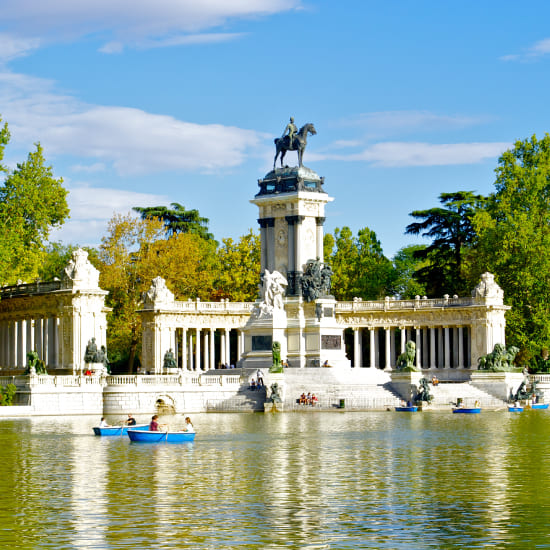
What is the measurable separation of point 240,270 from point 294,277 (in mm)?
26314

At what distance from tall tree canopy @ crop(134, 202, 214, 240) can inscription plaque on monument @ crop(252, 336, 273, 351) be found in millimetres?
40462

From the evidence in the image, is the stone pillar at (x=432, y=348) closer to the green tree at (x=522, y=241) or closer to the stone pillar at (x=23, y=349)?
the green tree at (x=522, y=241)

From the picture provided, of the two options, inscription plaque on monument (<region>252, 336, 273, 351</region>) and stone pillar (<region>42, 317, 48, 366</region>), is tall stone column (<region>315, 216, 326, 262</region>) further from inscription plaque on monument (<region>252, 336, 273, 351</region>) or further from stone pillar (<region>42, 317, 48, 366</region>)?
stone pillar (<region>42, 317, 48, 366</region>)

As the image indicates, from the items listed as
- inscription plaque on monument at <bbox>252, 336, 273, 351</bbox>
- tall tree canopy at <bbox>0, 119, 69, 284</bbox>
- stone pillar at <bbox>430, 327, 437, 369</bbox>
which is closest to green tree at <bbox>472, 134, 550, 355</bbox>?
stone pillar at <bbox>430, 327, 437, 369</bbox>

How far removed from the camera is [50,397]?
65812 millimetres

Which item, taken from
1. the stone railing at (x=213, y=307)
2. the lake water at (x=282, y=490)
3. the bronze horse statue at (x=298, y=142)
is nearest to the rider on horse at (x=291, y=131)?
the bronze horse statue at (x=298, y=142)

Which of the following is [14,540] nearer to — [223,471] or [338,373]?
[223,471]

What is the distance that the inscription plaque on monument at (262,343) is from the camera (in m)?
77.2

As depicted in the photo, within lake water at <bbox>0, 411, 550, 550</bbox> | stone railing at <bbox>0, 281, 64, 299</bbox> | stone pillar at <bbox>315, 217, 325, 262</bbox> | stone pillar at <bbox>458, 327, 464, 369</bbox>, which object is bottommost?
lake water at <bbox>0, 411, 550, 550</bbox>

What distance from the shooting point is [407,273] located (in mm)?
120375

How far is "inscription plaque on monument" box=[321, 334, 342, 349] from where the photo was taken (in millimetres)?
78688

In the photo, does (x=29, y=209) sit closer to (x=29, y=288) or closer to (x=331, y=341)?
(x=29, y=288)

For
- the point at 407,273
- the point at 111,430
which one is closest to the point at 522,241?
the point at 407,273

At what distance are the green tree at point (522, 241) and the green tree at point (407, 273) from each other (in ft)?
47.7
